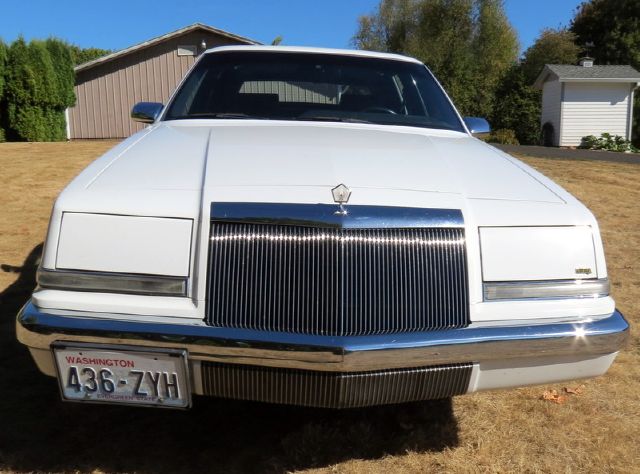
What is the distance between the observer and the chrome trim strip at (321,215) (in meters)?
2.03

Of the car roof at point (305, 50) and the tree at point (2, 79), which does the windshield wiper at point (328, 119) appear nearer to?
the car roof at point (305, 50)

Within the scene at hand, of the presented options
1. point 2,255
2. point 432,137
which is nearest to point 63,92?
point 2,255

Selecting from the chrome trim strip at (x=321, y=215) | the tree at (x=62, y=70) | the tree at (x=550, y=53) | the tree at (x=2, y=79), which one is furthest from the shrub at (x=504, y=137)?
the chrome trim strip at (x=321, y=215)

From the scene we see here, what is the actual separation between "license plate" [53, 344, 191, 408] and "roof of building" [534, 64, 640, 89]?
24.0 metres

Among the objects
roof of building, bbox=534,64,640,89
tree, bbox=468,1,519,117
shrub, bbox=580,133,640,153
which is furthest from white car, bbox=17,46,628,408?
tree, bbox=468,1,519,117

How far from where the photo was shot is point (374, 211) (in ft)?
6.82

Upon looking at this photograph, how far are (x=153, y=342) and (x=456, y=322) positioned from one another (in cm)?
101

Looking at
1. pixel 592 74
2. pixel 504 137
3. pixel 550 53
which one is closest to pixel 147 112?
pixel 504 137

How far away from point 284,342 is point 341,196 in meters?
0.53

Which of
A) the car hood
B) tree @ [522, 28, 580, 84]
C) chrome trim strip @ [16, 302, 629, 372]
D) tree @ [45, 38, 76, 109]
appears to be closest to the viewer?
chrome trim strip @ [16, 302, 629, 372]

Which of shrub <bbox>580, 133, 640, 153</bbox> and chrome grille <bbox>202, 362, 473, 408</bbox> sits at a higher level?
shrub <bbox>580, 133, 640, 153</bbox>

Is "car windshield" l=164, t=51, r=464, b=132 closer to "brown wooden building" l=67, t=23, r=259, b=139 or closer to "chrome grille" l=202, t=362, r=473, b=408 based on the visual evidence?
"chrome grille" l=202, t=362, r=473, b=408

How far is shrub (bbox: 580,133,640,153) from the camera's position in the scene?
22.1 meters

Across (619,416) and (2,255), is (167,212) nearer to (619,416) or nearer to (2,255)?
(619,416)
